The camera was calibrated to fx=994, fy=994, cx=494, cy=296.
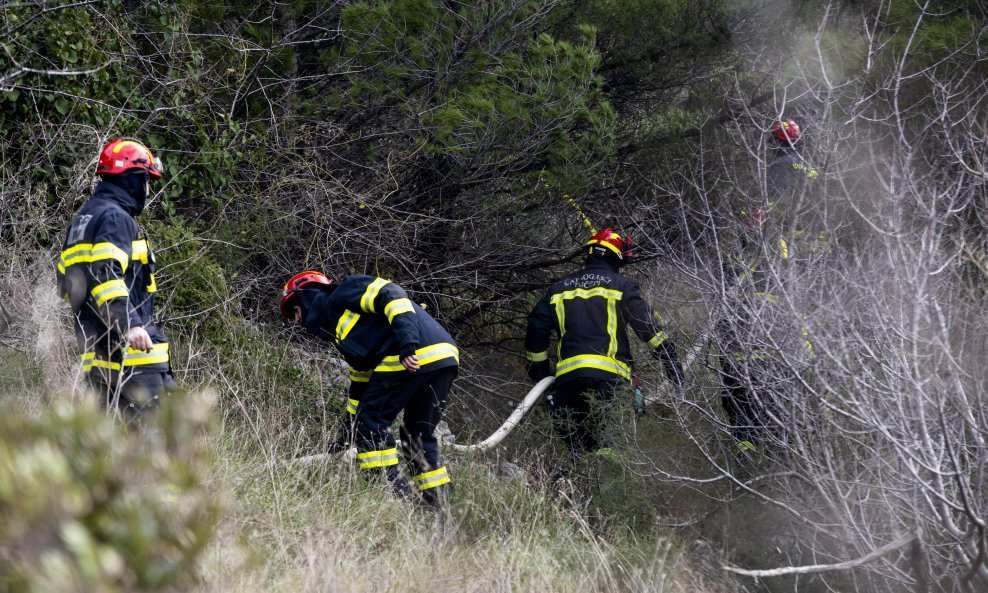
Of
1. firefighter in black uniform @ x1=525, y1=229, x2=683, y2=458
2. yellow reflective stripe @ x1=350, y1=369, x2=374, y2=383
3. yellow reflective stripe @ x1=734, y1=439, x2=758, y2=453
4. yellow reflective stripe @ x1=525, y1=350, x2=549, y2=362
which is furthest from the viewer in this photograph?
yellow reflective stripe @ x1=525, y1=350, x2=549, y2=362

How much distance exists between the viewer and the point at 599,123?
7.62 m

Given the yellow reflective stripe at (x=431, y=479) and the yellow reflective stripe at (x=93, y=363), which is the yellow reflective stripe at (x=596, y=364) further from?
the yellow reflective stripe at (x=93, y=363)

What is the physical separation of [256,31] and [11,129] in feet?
6.80

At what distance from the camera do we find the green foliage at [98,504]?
1655 millimetres

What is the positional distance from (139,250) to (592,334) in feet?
10.1

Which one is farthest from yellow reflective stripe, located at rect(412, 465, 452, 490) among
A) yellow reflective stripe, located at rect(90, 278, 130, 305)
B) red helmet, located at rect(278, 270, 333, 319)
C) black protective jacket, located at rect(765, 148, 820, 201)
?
black protective jacket, located at rect(765, 148, 820, 201)

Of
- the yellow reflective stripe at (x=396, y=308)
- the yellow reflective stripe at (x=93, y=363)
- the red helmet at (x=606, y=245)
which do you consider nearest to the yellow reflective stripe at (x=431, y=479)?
the yellow reflective stripe at (x=396, y=308)

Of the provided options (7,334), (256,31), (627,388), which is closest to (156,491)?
(627,388)

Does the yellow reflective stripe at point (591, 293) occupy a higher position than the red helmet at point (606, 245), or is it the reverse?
the red helmet at point (606, 245)

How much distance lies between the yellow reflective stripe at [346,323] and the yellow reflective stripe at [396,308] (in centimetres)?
26

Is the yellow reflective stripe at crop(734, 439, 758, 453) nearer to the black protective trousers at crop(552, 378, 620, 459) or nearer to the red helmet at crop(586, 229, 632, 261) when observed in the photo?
the black protective trousers at crop(552, 378, 620, 459)

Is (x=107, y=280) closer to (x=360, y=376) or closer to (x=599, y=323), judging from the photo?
(x=360, y=376)

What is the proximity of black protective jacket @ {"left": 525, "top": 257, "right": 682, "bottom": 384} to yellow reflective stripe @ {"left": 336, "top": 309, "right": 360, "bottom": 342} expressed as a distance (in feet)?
5.36

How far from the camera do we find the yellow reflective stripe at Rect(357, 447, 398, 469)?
560cm
